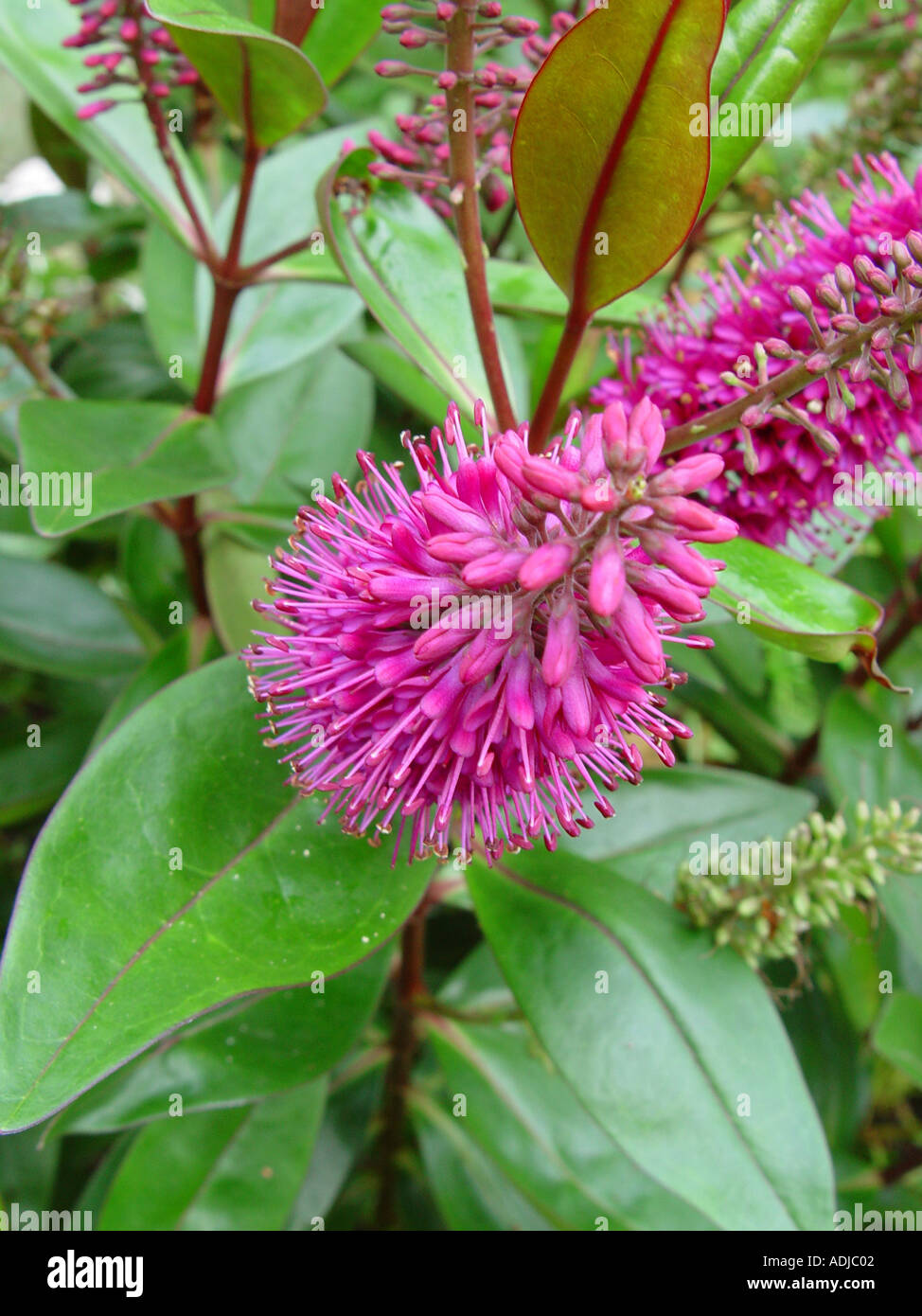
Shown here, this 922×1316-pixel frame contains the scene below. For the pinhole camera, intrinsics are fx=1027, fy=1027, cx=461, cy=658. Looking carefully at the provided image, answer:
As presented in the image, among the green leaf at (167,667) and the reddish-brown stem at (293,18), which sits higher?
the reddish-brown stem at (293,18)

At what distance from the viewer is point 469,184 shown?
786mm

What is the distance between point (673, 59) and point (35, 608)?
1148 mm

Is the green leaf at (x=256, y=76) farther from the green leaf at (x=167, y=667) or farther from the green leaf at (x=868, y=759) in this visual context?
the green leaf at (x=868, y=759)

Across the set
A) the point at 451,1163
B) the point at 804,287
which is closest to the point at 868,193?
the point at 804,287

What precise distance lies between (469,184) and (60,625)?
95 centimetres

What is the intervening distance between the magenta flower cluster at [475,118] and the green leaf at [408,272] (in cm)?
3

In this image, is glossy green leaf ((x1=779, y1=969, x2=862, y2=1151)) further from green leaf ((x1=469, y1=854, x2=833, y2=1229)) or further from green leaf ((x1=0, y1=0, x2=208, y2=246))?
green leaf ((x1=0, y1=0, x2=208, y2=246))

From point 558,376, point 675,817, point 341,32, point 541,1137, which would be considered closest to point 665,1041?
point 675,817

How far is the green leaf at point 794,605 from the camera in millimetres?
738

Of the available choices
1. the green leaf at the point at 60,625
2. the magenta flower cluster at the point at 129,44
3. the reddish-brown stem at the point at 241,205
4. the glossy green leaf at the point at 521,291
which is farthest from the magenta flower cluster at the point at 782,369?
the green leaf at the point at 60,625

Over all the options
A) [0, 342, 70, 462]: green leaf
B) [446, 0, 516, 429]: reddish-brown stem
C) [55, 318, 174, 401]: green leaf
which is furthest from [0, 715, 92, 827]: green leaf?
[446, 0, 516, 429]: reddish-brown stem

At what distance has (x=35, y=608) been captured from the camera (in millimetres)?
1469

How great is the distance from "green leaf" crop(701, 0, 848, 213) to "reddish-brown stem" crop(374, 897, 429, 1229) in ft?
2.81

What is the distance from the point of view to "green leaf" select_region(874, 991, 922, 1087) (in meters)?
1.19
